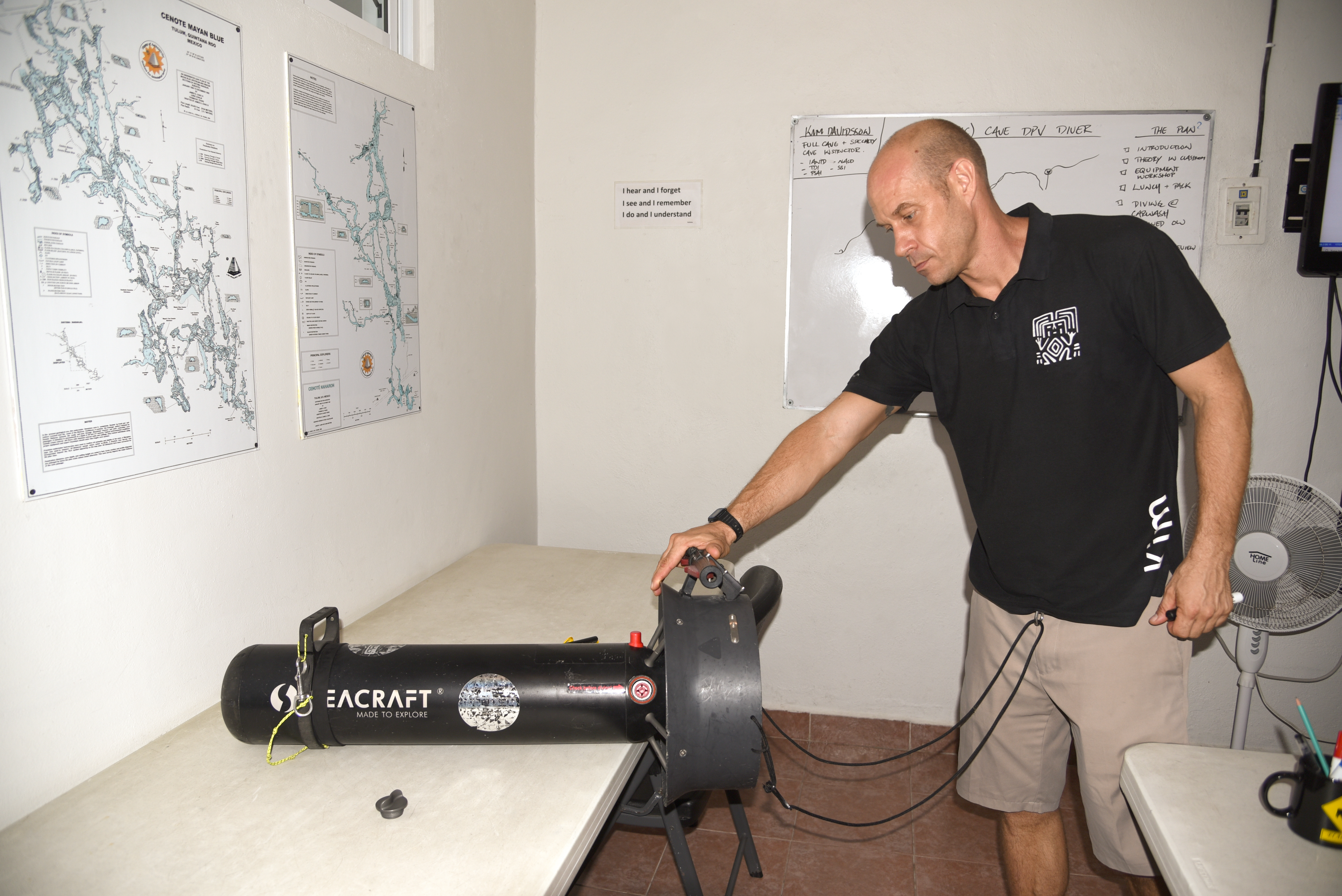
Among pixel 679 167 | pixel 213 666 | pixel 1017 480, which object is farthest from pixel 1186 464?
pixel 213 666

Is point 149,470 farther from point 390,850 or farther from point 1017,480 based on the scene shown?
point 1017,480

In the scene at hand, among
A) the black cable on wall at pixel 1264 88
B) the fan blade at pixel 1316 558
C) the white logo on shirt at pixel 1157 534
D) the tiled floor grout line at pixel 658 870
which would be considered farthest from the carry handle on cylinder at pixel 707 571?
the black cable on wall at pixel 1264 88

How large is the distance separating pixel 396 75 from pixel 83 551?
142 centimetres

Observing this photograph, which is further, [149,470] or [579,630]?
[579,630]

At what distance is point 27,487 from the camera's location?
1.21m

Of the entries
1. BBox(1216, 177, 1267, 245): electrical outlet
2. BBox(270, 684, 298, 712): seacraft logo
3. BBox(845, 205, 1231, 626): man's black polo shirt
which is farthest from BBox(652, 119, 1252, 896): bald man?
BBox(1216, 177, 1267, 245): electrical outlet

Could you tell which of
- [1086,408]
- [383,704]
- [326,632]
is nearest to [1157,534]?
[1086,408]

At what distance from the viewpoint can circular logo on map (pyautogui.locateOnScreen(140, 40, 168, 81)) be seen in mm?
1370

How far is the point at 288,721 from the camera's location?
4.39 feet

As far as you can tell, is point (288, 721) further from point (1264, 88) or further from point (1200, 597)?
point (1264, 88)

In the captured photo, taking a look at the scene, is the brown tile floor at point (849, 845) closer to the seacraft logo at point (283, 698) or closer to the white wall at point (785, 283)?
the white wall at point (785, 283)

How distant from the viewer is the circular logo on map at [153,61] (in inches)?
53.9

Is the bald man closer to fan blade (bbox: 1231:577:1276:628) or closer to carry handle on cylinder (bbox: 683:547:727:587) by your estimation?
carry handle on cylinder (bbox: 683:547:727:587)

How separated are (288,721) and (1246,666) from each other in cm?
259
